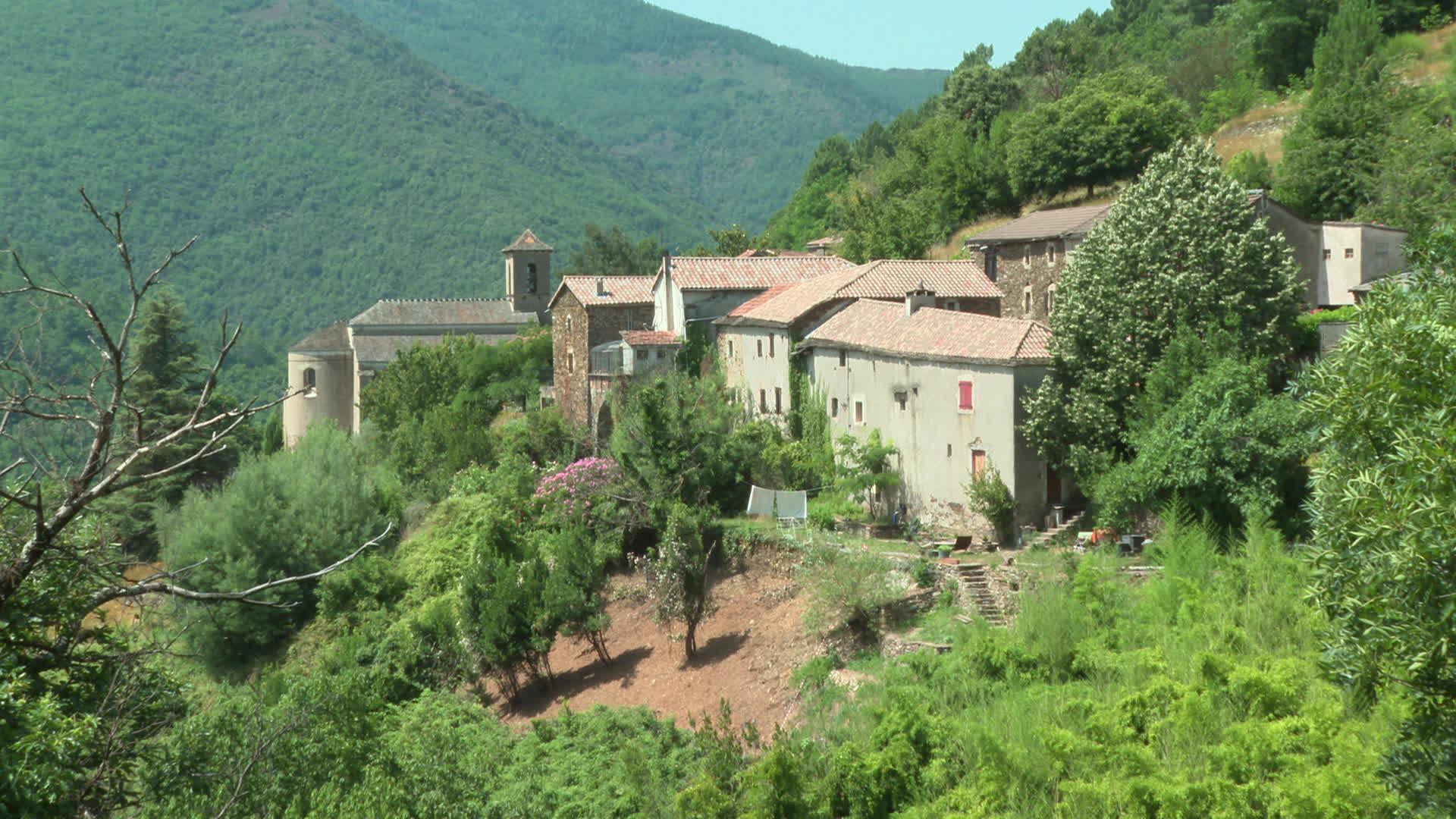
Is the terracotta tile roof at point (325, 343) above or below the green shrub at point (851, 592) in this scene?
above

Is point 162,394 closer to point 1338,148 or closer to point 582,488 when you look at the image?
point 582,488

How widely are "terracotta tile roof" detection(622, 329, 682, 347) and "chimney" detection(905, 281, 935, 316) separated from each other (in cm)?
830

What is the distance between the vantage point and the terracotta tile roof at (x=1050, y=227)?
40.8 metres

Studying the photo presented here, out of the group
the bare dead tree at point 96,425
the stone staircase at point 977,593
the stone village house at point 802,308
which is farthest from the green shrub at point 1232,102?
the bare dead tree at point 96,425

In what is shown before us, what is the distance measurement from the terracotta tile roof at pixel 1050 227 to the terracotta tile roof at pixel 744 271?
493cm

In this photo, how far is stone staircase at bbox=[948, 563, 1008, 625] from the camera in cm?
2741

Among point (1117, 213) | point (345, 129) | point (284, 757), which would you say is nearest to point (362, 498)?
point (1117, 213)

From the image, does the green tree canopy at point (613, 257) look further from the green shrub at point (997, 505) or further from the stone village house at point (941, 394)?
the green shrub at point (997, 505)

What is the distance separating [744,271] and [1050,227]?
9.52 m

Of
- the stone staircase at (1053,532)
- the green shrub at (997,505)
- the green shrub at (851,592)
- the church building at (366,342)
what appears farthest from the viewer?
the church building at (366,342)

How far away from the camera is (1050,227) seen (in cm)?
4259

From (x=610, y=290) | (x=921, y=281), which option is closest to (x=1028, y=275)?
(x=921, y=281)

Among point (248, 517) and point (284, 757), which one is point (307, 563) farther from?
point (284, 757)

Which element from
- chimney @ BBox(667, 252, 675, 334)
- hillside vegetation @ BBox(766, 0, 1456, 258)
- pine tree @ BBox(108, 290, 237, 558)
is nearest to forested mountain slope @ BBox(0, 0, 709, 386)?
pine tree @ BBox(108, 290, 237, 558)
